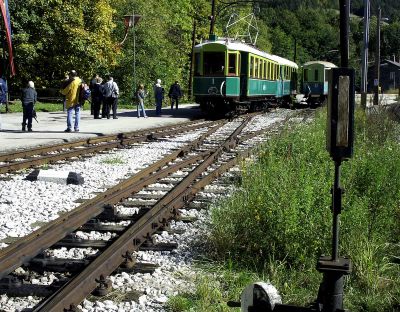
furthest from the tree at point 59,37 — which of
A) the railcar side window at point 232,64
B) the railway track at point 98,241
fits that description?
the railway track at point 98,241

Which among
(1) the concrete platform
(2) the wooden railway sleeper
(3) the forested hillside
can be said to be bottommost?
(2) the wooden railway sleeper

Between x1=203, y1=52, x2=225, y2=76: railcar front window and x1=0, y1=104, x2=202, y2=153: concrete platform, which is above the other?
x1=203, y1=52, x2=225, y2=76: railcar front window

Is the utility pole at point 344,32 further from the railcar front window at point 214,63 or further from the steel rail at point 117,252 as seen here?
the railcar front window at point 214,63

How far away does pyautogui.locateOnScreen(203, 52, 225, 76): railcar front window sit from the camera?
2608 cm

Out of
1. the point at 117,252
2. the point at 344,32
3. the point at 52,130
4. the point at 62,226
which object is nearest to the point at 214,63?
the point at 52,130

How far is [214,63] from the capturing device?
2619 centimetres

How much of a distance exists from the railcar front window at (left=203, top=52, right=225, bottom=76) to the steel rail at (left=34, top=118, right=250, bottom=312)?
17543 millimetres

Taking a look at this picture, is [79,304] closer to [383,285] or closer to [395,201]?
[383,285]

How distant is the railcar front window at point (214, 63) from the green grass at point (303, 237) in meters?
18.9

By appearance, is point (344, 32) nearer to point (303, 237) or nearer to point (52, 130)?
point (303, 237)

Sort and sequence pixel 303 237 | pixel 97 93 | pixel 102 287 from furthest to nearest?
pixel 97 93, pixel 303 237, pixel 102 287

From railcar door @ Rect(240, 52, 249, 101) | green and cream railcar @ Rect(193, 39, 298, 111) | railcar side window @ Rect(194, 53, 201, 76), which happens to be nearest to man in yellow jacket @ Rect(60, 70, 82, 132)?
green and cream railcar @ Rect(193, 39, 298, 111)

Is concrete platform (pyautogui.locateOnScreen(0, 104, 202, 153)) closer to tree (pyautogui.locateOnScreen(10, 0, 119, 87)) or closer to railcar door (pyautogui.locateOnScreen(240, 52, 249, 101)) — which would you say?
railcar door (pyautogui.locateOnScreen(240, 52, 249, 101))

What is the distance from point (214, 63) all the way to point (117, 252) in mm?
21482
